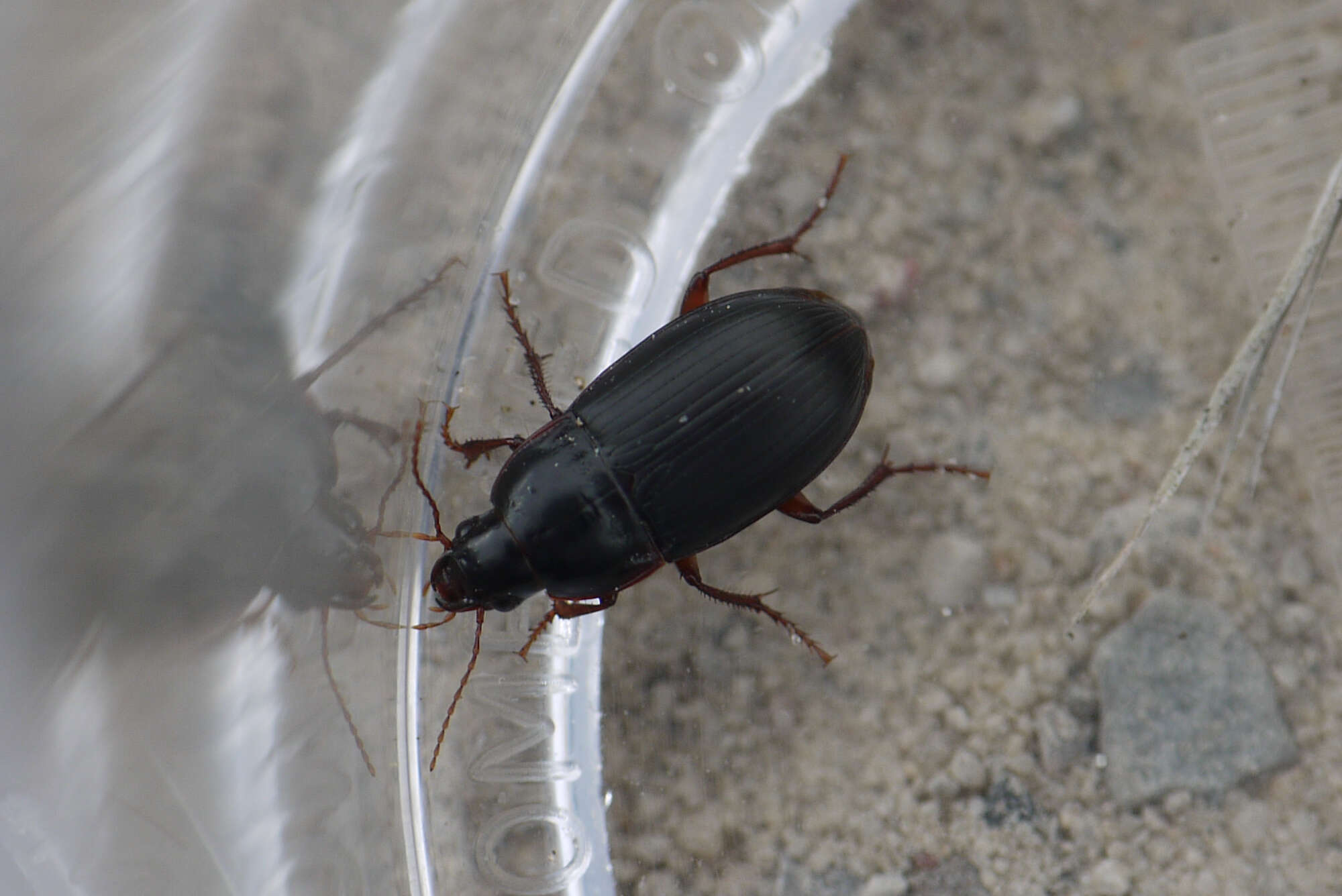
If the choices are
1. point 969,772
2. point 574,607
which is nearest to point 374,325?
point 574,607

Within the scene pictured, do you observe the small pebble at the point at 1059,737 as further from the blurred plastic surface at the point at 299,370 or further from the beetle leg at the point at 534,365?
the beetle leg at the point at 534,365

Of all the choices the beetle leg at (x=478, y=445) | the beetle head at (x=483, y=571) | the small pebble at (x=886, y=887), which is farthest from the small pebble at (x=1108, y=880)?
the beetle leg at (x=478, y=445)

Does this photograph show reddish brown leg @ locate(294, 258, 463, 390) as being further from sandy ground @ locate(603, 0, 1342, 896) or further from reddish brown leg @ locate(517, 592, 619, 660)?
reddish brown leg @ locate(517, 592, 619, 660)

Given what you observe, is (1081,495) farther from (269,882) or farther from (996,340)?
(269,882)

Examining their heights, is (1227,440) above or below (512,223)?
below

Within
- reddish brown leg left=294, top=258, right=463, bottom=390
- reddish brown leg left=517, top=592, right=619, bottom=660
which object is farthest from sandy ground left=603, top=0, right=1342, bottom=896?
reddish brown leg left=294, top=258, right=463, bottom=390

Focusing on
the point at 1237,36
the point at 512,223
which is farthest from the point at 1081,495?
the point at 512,223

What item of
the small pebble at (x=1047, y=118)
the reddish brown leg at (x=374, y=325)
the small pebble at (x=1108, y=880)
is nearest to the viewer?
the small pebble at (x=1108, y=880)

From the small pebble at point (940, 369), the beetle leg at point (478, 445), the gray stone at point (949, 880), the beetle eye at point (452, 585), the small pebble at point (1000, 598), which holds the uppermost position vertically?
the beetle leg at point (478, 445)
